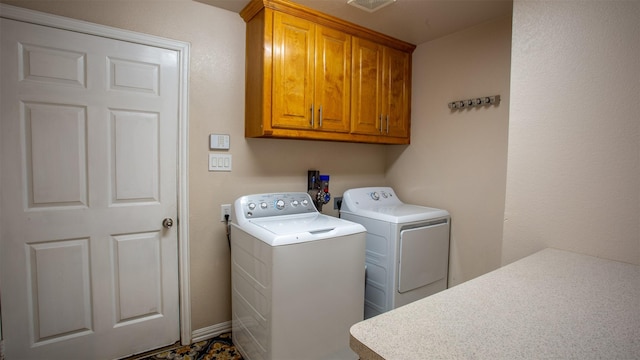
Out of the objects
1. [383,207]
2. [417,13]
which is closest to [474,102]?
[417,13]

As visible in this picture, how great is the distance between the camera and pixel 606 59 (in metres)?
1.28

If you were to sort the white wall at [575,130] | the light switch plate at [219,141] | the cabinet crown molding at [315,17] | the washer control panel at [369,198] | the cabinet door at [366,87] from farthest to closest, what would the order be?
the washer control panel at [369,198] → the cabinet door at [366,87] → the light switch plate at [219,141] → the cabinet crown molding at [315,17] → the white wall at [575,130]

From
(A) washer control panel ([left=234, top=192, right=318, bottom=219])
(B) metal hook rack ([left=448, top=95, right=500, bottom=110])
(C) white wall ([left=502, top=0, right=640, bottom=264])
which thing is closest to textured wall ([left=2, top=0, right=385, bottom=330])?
(A) washer control panel ([left=234, top=192, right=318, bottom=219])

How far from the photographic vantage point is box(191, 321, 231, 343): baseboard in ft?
7.23

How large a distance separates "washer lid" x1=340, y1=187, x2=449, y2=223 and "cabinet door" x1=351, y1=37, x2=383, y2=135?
54cm

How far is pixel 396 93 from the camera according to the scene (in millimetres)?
2754

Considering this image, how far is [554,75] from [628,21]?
0.28 metres

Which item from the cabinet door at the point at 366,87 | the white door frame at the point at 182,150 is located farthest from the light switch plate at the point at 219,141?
the cabinet door at the point at 366,87

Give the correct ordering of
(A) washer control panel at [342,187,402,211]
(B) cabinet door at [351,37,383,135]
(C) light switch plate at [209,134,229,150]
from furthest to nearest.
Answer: (A) washer control panel at [342,187,402,211] < (B) cabinet door at [351,37,383,135] < (C) light switch plate at [209,134,229,150]

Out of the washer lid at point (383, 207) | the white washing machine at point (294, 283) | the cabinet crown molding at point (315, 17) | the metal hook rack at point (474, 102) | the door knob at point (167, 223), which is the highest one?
the cabinet crown molding at point (315, 17)

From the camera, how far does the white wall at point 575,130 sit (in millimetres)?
1233

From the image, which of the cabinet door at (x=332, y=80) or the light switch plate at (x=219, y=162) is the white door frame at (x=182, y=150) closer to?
the light switch plate at (x=219, y=162)

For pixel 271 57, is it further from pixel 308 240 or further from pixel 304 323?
pixel 304 323

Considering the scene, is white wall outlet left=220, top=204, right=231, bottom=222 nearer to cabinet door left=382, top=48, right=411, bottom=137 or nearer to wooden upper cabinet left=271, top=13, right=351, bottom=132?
wooden upper cabinet left=271, top=13, right=351, bottom=132
